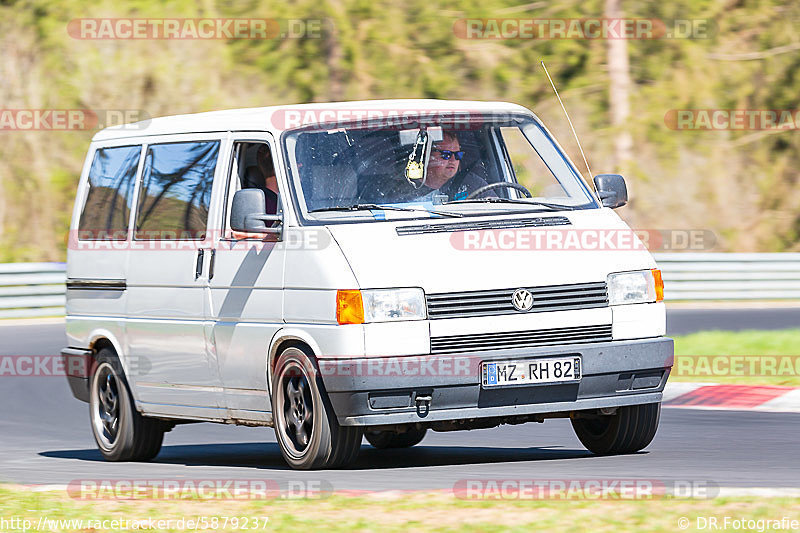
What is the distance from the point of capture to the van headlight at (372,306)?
8891 mm

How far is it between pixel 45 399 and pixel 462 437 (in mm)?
5574

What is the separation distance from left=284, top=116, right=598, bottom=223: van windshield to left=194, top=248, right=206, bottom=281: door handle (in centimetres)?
93

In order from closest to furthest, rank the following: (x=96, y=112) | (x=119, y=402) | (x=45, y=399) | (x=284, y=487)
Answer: (x=284, y=487)
(x=119, y=402)
(x=45, y=399)
(x=96, y=112)

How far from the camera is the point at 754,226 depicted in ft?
118

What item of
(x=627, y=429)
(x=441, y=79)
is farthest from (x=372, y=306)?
(x=441, y=79)

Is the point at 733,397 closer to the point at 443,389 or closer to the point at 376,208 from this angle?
the point at 376,208

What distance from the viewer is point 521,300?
29.9 feet

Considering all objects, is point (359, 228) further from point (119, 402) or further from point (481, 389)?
point (119, 402)

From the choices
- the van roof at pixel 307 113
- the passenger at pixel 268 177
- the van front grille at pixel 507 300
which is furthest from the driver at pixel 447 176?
the van front grille at pixel 507 300

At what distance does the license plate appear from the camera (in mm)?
9000

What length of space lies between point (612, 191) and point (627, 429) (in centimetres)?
148

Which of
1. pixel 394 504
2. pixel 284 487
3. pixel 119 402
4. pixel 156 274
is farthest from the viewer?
pixel 119 402

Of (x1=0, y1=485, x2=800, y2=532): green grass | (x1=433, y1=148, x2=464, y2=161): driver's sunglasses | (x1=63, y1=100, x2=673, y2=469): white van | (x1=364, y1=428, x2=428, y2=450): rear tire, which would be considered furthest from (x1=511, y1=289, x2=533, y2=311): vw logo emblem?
(x1=364, y1=428, x2=428, y2=450): rear tire

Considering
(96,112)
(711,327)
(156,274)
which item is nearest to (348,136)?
(156,274)
